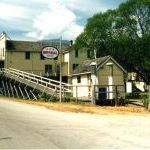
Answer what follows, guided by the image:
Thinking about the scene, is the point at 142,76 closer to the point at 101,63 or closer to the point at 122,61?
the point at 122,61

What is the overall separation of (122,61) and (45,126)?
172ft

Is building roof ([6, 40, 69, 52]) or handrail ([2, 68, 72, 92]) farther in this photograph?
building roof ([6, 40, 69, 52])

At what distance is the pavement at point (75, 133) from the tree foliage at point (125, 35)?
47.9 meters

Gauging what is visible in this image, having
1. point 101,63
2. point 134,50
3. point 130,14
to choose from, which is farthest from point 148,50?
point 101,63

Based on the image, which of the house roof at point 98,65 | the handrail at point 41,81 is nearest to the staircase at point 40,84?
the handrail at point 41,81

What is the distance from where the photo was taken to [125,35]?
68.9 meters

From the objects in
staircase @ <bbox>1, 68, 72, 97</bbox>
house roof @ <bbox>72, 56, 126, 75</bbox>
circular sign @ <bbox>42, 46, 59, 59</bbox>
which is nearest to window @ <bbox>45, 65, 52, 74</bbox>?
staircase @ <bbox>1, 68, 72, 97</bbox>

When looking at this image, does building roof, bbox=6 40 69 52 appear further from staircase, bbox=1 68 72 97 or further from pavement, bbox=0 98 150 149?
pavement, bbox=0 98 150 149

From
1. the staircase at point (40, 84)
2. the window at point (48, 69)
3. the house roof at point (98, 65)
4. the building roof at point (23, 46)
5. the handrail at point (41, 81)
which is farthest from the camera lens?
the window at point (48, 69)

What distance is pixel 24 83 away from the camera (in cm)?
4800

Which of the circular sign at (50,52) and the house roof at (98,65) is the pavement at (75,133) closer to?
the circular sign at (50,52)

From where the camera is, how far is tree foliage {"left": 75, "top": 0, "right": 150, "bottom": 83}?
2662 inches

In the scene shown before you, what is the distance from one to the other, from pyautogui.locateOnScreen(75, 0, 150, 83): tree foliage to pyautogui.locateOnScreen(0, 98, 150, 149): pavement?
1887 inches

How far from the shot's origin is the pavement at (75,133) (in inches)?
499
